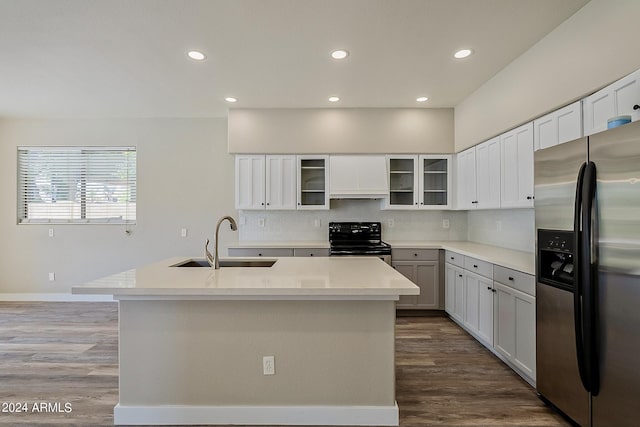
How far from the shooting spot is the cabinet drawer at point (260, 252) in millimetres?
3971

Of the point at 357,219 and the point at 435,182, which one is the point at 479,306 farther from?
the point at 357,219

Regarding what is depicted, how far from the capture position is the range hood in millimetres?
4207

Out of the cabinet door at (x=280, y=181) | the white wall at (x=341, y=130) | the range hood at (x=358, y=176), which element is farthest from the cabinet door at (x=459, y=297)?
the cabinet door at (x=280, y=181)

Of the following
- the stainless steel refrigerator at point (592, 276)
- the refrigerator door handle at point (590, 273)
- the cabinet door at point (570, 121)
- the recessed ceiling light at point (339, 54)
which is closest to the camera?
the stainless steel refrigerator at point (592, 276)

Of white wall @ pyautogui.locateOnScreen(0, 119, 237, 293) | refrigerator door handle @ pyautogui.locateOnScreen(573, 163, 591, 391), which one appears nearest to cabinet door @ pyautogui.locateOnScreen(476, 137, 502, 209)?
refrigerator door handle @ pyautogui.locateOnScreen(573, 163, 591, 391)

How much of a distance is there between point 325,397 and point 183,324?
0.99 m

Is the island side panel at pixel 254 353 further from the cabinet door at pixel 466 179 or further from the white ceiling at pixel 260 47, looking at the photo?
the cabinet door at pixel 466 179

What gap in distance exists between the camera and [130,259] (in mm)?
4660

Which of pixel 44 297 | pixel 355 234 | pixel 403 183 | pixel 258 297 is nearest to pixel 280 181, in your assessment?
pixel 355 234

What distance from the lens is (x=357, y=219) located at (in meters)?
4.56

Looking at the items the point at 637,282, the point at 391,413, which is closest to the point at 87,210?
the point at 391,413

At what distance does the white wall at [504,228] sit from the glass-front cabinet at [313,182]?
206 cm

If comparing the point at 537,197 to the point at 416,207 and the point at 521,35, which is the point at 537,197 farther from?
the point at 416,207

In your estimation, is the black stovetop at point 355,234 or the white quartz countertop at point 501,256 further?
the black stovetop at point 355,234
